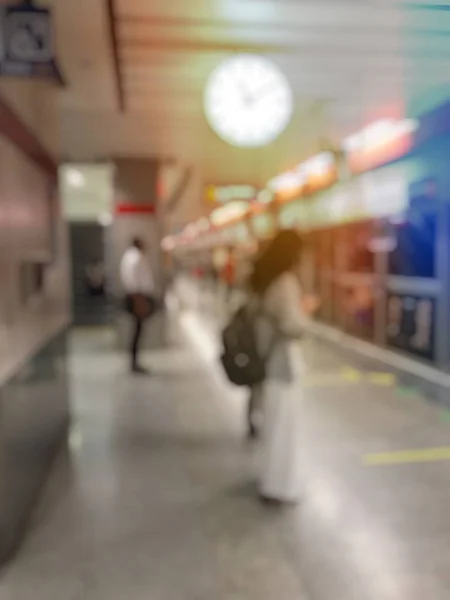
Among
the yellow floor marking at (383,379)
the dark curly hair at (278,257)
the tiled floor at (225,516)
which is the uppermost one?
the dark curly hair at (278,257)

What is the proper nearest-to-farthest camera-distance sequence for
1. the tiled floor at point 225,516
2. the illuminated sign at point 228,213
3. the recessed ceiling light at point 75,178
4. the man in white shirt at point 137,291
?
1. the tiled floor at point 225,516
2. the man in white shirt at point 137,291
3. the recessed ceiling light at point 75,178
4. the illuminated sign at point 228,213

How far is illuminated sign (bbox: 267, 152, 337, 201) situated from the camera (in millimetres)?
10334

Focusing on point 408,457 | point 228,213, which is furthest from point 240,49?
point 228,213

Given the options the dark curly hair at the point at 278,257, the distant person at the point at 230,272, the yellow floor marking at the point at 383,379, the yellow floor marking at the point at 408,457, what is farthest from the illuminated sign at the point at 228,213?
the dark curly hair at the point at 278,257

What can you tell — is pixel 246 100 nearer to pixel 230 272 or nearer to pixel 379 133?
pixel 379 133

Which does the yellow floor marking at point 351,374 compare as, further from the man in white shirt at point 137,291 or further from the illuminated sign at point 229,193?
the illuminated sign at point 229,193

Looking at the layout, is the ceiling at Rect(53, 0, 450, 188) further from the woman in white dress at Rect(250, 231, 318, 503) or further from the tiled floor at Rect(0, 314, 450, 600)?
the tiled floor at Rect(0, 314, 450, 600)

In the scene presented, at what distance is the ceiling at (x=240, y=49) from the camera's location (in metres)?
4.55

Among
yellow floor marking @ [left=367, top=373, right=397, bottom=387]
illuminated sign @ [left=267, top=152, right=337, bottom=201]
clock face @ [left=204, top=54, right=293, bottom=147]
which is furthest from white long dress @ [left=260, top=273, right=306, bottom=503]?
illuminated sign @ [left=267, top=152, right=337, bottom=201]

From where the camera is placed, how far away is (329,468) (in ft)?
14.3

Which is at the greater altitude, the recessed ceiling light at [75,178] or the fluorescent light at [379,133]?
the recessed ceiling light at [75,178]

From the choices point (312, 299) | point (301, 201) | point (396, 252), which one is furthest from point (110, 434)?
point (301, 201)

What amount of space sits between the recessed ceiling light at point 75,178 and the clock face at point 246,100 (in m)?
9.95

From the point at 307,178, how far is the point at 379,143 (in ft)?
11.7
